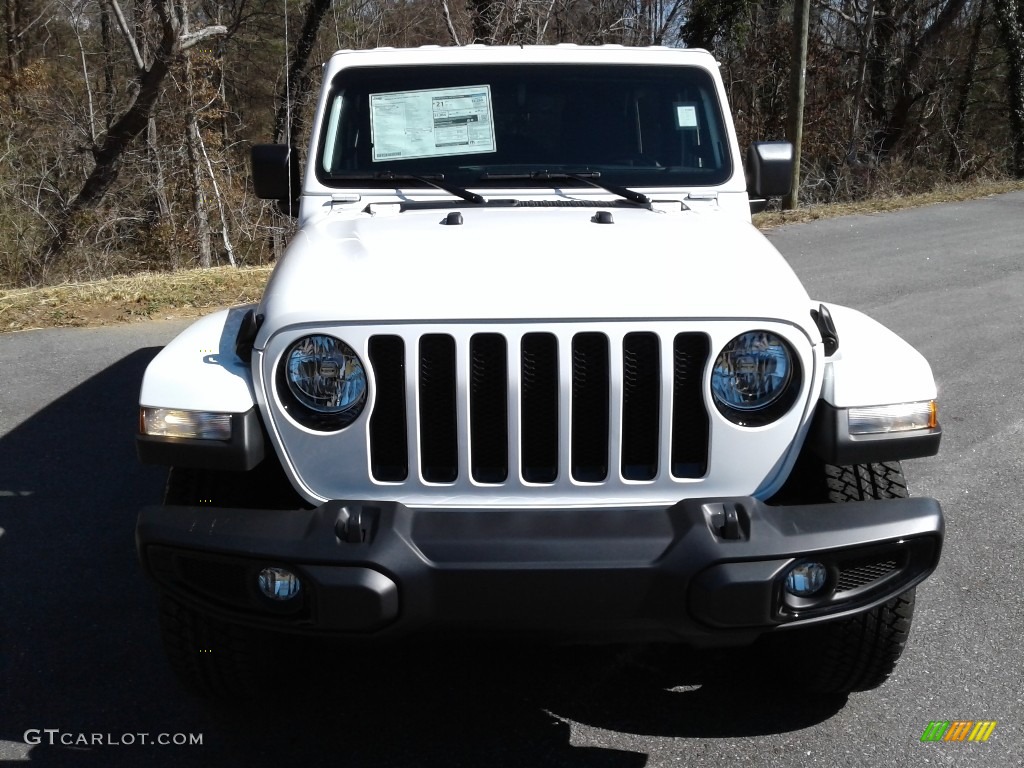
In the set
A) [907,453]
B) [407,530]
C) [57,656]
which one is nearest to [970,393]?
[907,453]

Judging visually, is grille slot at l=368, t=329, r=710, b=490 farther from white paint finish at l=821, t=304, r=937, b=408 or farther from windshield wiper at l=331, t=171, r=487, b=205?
windshield wiper at l=331, t=171, r=487, b=205

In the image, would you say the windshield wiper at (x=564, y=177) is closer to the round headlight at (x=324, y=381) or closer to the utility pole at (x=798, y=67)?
the round headlight at (x=324, y=381)

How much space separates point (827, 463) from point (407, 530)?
43.4 inches

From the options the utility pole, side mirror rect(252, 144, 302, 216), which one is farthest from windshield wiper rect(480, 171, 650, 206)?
the utility pole

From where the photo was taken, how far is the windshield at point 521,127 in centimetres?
373

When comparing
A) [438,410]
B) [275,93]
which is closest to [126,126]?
[275,93]

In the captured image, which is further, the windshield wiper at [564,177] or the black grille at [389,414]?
the windshield wiper at [564,177]

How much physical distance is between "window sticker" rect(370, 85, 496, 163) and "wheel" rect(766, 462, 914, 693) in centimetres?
180

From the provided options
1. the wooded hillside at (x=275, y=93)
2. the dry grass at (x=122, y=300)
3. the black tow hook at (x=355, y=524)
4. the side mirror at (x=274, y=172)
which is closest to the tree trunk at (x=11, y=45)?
the wooded hillside at (x=275, y=93)

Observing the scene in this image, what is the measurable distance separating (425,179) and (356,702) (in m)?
1.82

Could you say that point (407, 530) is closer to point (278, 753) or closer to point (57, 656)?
point (278, 753)

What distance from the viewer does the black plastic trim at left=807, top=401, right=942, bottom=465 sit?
2502 mm

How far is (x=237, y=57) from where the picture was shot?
20484mm

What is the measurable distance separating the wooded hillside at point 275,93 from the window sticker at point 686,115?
27.9 feet
